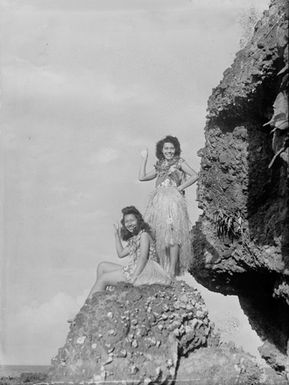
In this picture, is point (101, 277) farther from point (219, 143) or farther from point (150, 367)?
point (219, 143)

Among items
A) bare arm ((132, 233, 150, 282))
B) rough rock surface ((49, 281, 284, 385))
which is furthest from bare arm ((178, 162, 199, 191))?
rough rock surface ((49, 281, 284, 385))

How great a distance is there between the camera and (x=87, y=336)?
12.4 meters

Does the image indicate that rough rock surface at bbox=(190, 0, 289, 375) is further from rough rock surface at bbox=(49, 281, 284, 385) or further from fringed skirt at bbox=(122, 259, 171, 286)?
fringed skirt at bbox=(122, 259, 171, 286)

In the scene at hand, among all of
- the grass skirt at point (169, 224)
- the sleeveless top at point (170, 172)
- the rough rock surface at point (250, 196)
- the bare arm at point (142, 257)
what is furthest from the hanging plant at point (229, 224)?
the bare arm at point (142, 257)

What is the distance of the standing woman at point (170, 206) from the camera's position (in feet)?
46.2

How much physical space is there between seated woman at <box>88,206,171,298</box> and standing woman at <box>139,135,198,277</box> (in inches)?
24.1

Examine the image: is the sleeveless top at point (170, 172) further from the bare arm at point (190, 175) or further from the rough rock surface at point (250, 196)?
the rough rock surface at point (250, 196)

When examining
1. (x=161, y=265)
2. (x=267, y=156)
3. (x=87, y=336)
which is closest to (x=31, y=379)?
(x=87, y=336)

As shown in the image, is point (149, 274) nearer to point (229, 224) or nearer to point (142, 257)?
point (142, 257)

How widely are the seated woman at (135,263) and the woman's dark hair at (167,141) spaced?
1607mm

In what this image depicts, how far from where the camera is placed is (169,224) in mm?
14156

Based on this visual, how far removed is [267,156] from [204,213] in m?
2.01

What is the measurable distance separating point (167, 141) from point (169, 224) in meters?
1.47

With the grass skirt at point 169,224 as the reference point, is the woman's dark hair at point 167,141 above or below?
above
